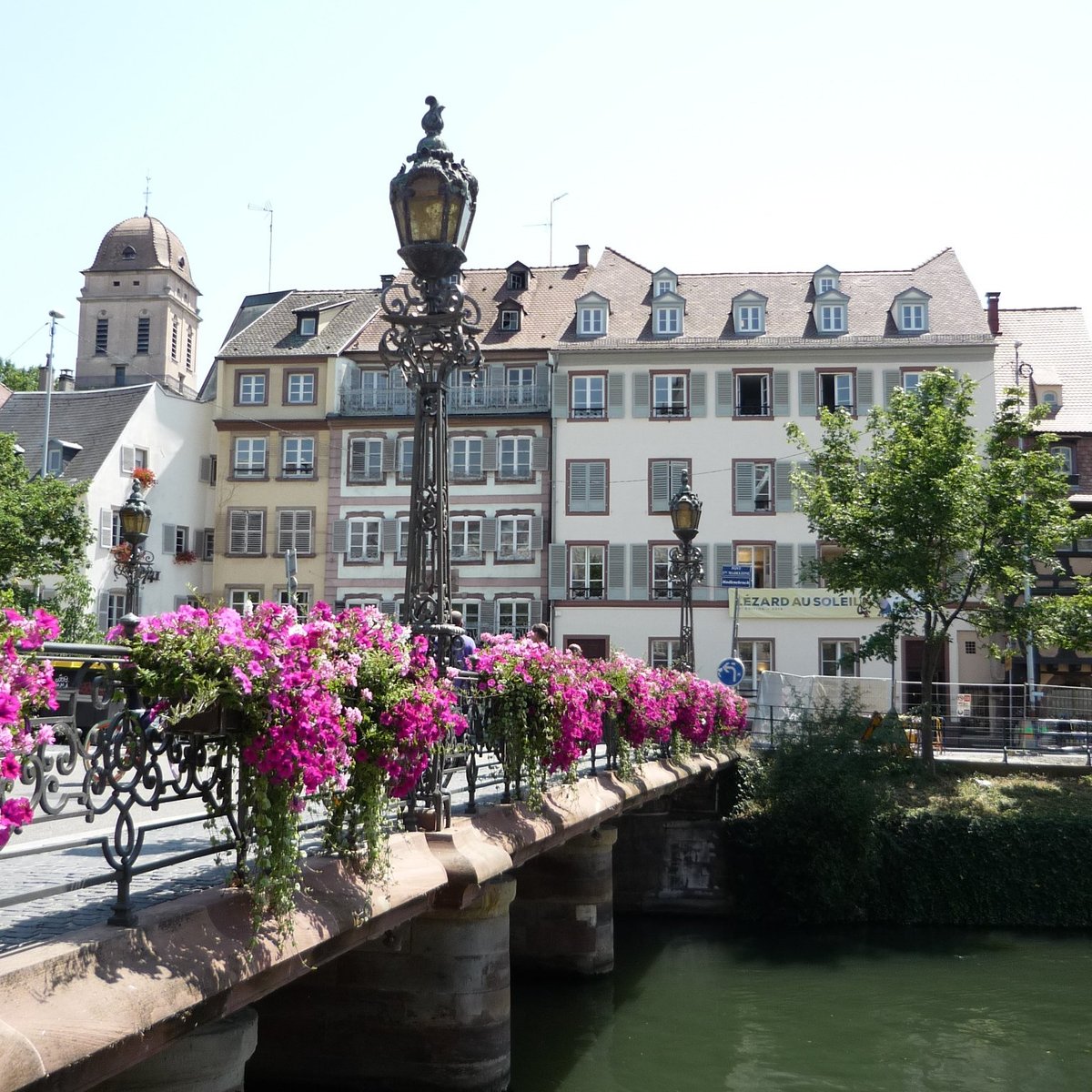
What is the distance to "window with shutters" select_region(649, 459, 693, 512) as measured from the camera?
43312 millimetres

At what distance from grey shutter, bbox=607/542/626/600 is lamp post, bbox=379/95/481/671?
3388cm

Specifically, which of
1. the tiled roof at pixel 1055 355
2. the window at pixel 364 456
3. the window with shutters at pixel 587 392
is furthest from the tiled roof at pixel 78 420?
the tiled roof at pixel 1055 355

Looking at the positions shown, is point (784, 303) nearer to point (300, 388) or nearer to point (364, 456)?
point (364, 456)

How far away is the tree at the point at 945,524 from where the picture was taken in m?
28.5

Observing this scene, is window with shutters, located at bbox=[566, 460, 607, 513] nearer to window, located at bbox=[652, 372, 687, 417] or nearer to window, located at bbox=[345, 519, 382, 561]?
window, located at bbox=[652, 372, 687, 417]

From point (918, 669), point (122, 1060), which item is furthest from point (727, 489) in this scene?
point (122, 1060)

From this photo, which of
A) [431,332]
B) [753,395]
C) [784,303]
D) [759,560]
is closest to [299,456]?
[753,395]

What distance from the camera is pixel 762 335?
44625 mm

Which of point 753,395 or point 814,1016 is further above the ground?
point 753,395

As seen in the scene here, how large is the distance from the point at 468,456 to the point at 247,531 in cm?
773

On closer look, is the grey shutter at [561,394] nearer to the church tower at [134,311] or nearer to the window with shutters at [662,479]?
the window with shutters at [662,479]

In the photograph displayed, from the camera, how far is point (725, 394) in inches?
1729

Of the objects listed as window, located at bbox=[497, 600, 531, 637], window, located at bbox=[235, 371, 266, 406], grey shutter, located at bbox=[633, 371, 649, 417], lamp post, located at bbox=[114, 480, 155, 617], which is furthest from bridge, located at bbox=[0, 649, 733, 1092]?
window, located at bbox=[235, 371, 266, 406]

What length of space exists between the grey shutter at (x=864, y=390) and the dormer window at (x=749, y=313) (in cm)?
354
